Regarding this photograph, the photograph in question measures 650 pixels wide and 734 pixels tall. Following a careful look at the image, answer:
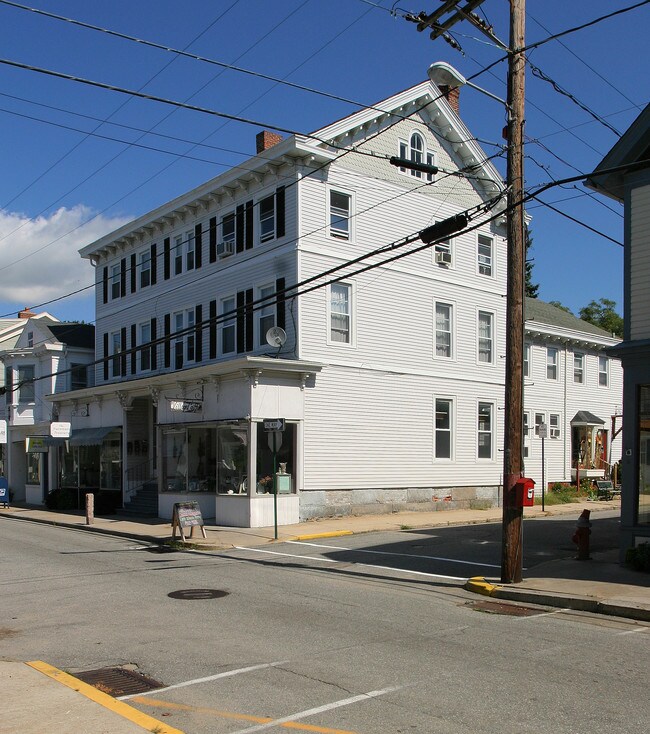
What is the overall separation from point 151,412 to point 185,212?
26.1 ft

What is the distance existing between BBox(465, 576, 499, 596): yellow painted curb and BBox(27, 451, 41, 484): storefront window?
28.9m

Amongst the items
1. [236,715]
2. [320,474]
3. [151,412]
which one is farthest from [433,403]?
[236,715]

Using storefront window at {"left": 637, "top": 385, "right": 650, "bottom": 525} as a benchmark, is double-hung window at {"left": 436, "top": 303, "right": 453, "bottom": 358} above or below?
above

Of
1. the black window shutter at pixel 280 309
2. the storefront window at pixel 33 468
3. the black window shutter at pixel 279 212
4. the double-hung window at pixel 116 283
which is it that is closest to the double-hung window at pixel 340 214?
the black window shutter at pixel 279 212

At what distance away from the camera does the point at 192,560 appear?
667 inches

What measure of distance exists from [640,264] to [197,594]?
9800 millimetres

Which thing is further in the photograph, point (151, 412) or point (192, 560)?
point (151, 412)

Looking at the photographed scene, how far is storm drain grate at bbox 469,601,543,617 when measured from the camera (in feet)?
36.6

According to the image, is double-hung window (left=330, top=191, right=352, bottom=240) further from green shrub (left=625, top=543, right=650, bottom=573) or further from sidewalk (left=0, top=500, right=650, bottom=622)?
green shrub (left=625, top=543, right=650, bottom=573)

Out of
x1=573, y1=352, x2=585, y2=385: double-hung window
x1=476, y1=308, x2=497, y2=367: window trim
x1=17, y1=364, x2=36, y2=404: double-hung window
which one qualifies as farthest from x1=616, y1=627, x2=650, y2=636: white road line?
x1=17, y1=364, x2=36, y2=404: double-hung window

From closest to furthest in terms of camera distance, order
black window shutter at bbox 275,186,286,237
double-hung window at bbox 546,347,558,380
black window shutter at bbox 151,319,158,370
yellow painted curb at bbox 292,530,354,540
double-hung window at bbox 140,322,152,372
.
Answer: yellow painted curb at bbox 292,530,354,540 → black window shutter at bbox 275,186,286,237 → black window shutter at bbox 151,319,158,370 → double-hung window at bbox 140,322,152,372 → double-hung window at bbox 546,347,558,380

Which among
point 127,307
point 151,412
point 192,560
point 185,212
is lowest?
point 192,560

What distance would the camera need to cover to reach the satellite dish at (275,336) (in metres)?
23.9

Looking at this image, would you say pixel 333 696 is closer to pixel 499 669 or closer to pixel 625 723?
pixel 499 669
